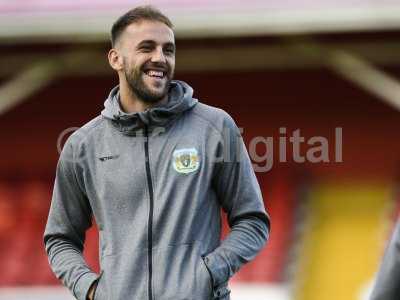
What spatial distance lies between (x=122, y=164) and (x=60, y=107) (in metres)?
7.65

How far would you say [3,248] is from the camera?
10.2 m

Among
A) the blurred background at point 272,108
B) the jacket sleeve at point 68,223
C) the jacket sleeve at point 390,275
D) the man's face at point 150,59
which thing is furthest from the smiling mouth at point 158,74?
the blurred background at point 272,108

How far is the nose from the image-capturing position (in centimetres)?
374

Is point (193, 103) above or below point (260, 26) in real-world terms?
below

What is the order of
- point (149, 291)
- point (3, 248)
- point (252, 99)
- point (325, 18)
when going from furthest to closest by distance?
point (252, 99), point (3, 248), point (325, 18), point (149, 291)

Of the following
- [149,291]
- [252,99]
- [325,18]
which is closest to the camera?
[149,291]

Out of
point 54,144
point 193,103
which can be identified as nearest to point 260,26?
point 54,144

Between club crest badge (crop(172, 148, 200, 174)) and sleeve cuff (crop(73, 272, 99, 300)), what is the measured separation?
0.40 meters

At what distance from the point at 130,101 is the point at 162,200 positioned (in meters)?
0.36

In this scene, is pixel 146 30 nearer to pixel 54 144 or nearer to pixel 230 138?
pixel 230 138

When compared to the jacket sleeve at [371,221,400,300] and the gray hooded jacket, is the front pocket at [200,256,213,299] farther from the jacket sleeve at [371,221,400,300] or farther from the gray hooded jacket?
the jacket sleeve at [371,221,400,300]

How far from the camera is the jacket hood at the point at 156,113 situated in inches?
148

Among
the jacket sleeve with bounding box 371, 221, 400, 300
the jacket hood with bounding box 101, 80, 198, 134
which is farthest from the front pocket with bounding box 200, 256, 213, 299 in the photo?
the jacket sleeve with bounding box 371, 221, 400, 300

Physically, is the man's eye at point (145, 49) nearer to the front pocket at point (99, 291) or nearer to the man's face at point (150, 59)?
the man's face at point (150, 59)
